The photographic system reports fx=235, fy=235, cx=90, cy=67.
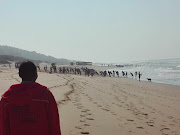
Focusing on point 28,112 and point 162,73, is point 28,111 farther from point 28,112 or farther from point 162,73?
point 162,73

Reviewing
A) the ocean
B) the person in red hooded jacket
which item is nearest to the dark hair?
the person in red hooded jacket

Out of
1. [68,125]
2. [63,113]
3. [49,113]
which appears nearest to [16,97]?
[49,113]

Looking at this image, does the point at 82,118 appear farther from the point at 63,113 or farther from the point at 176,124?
the point at 176,124

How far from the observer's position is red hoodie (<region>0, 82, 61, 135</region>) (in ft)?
8.14

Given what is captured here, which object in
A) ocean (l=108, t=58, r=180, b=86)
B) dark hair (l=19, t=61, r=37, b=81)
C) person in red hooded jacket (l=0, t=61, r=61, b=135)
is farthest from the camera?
ocean (l=108, t=58, r=180, b=86)

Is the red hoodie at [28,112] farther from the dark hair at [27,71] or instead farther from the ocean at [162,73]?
the ocean at [162,73]

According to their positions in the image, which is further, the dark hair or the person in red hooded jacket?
the dark hair

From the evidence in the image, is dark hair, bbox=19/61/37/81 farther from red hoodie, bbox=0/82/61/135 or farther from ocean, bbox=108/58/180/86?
ocean, bbox=108/58/180/86

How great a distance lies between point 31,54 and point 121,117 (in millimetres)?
169834

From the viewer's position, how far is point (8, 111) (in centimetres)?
254

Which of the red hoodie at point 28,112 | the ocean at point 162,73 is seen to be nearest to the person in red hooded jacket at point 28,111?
the red hoodie at point 28,112

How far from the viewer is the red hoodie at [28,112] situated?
248cm

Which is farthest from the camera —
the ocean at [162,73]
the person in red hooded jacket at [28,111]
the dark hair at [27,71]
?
the ocean at [162,73]

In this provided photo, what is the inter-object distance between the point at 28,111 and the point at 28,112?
0.01 meters
